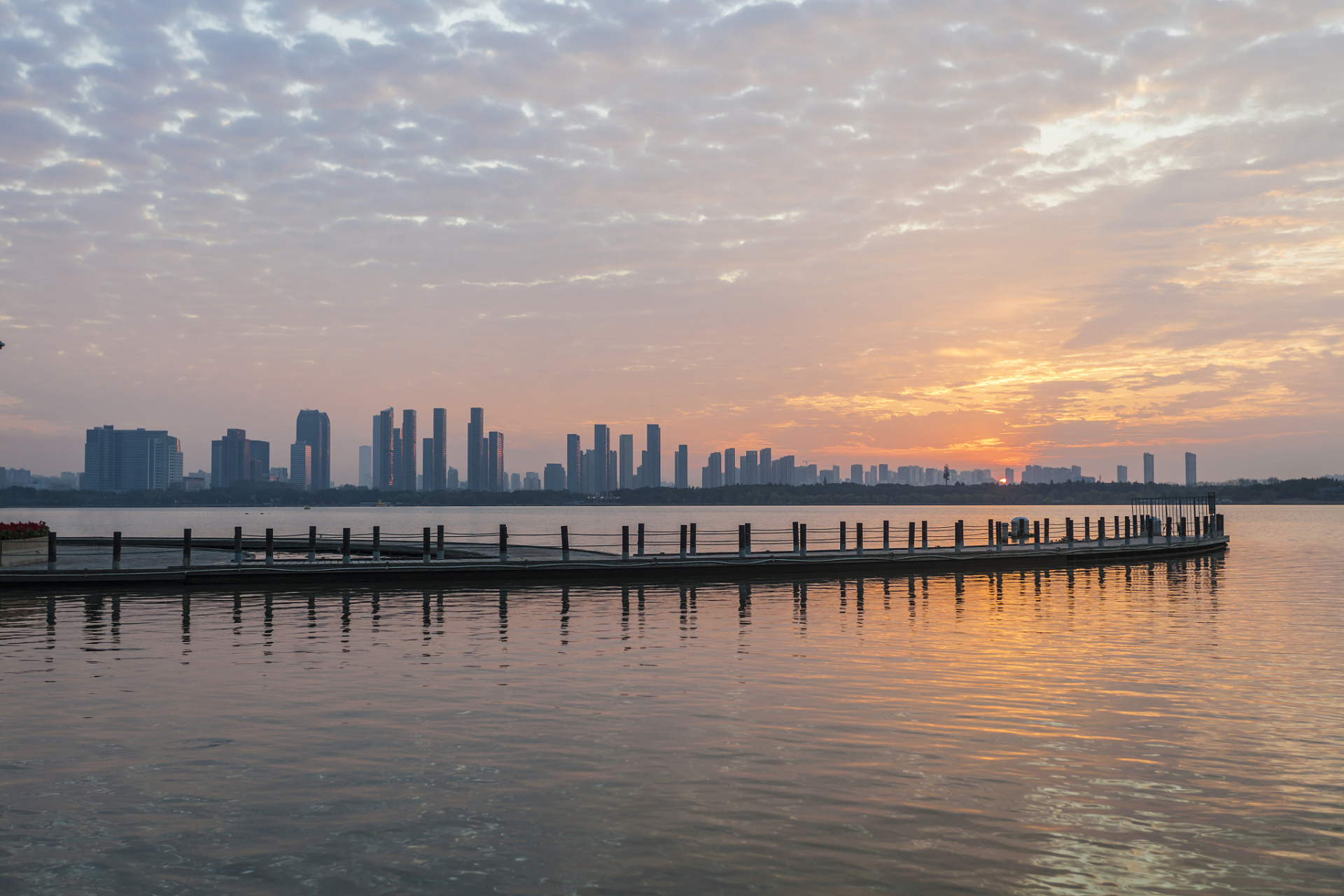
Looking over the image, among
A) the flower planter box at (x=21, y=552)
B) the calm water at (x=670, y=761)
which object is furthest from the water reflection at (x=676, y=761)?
the flower planter box at (x=21, y=552)

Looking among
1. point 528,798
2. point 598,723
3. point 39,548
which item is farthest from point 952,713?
point 39,548

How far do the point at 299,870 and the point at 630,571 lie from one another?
3175 centimetres

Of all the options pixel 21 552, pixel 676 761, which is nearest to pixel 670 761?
pixel 676 761

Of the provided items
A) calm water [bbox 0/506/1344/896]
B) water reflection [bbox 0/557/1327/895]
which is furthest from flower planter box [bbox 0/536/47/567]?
water reflection [bbox 0/557/1327/895]

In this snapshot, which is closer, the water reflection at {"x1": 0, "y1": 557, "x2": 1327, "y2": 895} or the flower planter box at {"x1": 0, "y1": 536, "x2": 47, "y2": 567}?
the water reflection at {"x1": 0, "y1": 557, "x2": 1327, "y2": 895}

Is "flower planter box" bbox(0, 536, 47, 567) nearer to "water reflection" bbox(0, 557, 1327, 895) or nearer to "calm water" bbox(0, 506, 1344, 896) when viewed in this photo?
"calm water" bbox(0, 506, 1344, 896)

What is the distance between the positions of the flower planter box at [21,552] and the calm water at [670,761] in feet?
46.7

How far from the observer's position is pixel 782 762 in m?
11.6

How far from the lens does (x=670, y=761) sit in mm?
11672

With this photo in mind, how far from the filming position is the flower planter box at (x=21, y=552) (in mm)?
35875

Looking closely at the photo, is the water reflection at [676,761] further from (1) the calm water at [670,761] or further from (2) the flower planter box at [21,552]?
(2) the flower planter box at [21,552]

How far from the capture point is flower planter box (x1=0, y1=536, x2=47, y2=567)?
35875 millimetres

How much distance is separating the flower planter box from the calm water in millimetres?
14248

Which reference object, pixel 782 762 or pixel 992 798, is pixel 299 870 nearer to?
pixel 782 762
